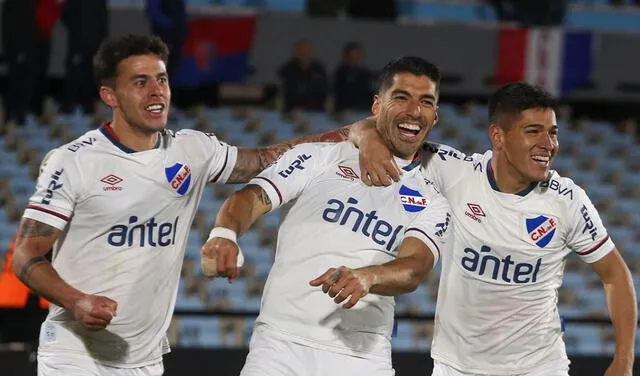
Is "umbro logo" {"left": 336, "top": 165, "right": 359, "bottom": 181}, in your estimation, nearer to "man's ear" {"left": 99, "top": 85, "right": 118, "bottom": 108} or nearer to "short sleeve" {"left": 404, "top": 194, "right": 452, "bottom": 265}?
"short sleeve" {"left": 404, "top": 194, "right": 452, "bottom": 265}

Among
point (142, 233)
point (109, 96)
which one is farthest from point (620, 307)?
point (109, 96)

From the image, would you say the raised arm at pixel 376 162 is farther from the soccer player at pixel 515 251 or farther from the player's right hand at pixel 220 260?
the player's right hand at pixel 220 260

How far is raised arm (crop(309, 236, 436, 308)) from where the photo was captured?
407 centimetres

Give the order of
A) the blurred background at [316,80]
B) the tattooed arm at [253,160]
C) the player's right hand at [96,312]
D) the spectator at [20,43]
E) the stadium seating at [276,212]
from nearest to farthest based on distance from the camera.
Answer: the player's right hand at [96,312] < the tattooed arm at [253,160] < the stadium seating at [276,212] < the blurred background at [316,80] < the spectator at [20,43]

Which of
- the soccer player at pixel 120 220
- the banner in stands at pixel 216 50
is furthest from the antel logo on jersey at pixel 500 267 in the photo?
the banner in stands at pixel 216 50

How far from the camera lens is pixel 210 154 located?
17.1 feet

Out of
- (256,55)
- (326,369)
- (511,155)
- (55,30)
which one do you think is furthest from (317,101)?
(326,369)

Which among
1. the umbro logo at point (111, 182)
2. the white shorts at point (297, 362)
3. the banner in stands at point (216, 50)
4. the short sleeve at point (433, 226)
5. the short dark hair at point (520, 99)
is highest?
the banner in stands at point (216, 50)

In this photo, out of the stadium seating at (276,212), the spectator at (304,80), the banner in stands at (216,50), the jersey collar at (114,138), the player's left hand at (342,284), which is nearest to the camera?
the player's left hand at (342,284)

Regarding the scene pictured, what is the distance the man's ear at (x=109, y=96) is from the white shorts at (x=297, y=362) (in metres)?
1.13

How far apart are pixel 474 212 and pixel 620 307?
0.71 meters

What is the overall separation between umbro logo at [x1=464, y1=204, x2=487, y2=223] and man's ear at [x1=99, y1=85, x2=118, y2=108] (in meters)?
1.54

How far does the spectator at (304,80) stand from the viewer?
40.7 feet

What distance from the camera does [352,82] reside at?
12867 mm
